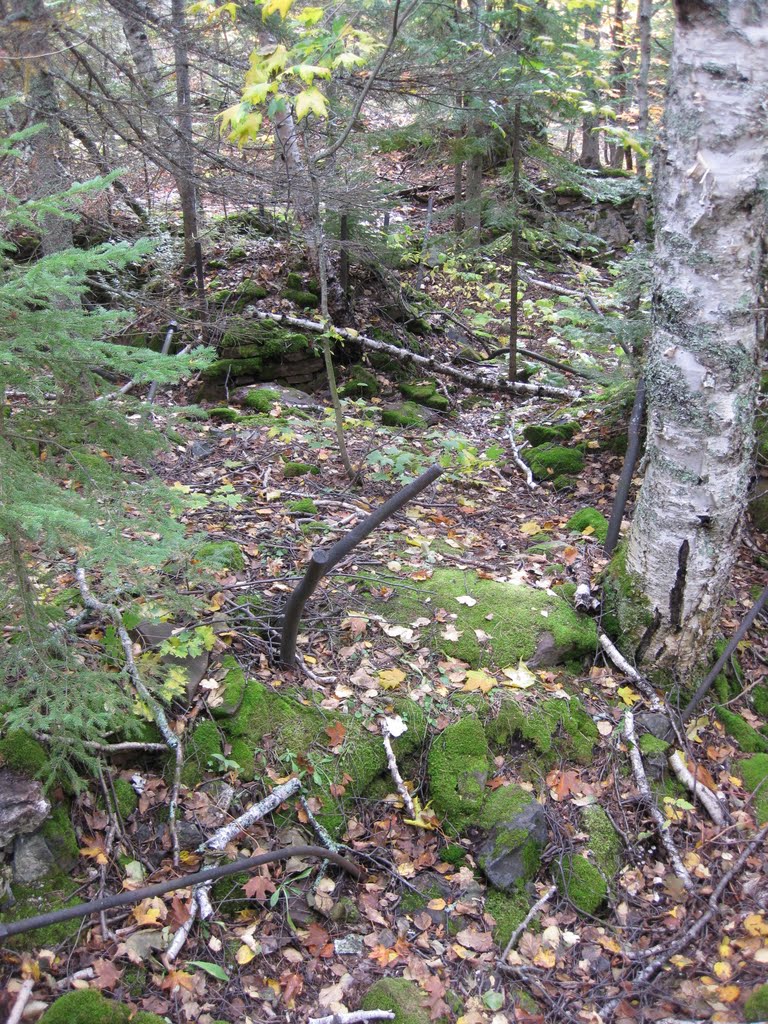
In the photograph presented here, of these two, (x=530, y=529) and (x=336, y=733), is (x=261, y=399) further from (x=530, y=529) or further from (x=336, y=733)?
(x=336, y=733)

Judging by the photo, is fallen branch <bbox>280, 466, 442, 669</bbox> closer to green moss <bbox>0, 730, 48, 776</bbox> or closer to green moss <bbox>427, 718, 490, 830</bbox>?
green moss <bbox>427, 718, 490, 830</bbox>

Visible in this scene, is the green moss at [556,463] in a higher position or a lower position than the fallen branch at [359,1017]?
higher

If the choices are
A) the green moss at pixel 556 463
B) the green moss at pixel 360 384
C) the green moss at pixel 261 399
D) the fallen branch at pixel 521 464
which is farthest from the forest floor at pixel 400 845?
the green moss at pixel 360 384

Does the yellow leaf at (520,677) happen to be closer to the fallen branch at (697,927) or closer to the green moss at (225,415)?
the fallen branch at (697,927)

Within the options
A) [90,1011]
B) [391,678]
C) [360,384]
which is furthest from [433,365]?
[90,1011]

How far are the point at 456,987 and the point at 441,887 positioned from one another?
1.51 feet

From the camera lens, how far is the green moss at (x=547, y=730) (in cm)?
406

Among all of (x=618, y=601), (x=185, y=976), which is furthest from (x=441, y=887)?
(x=618, y=601)

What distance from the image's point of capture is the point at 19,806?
2912 mm

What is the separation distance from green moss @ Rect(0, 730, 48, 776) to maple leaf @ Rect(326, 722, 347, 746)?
1.42 metres

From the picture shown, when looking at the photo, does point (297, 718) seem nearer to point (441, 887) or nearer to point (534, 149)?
point (441, 887)

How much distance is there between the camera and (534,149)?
9.88 metres

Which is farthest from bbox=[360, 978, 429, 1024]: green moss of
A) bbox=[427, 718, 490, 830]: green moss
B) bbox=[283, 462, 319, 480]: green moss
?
bbox=[283, 462, 319, 480]: green moss

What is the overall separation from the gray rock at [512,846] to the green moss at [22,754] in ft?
7.28
